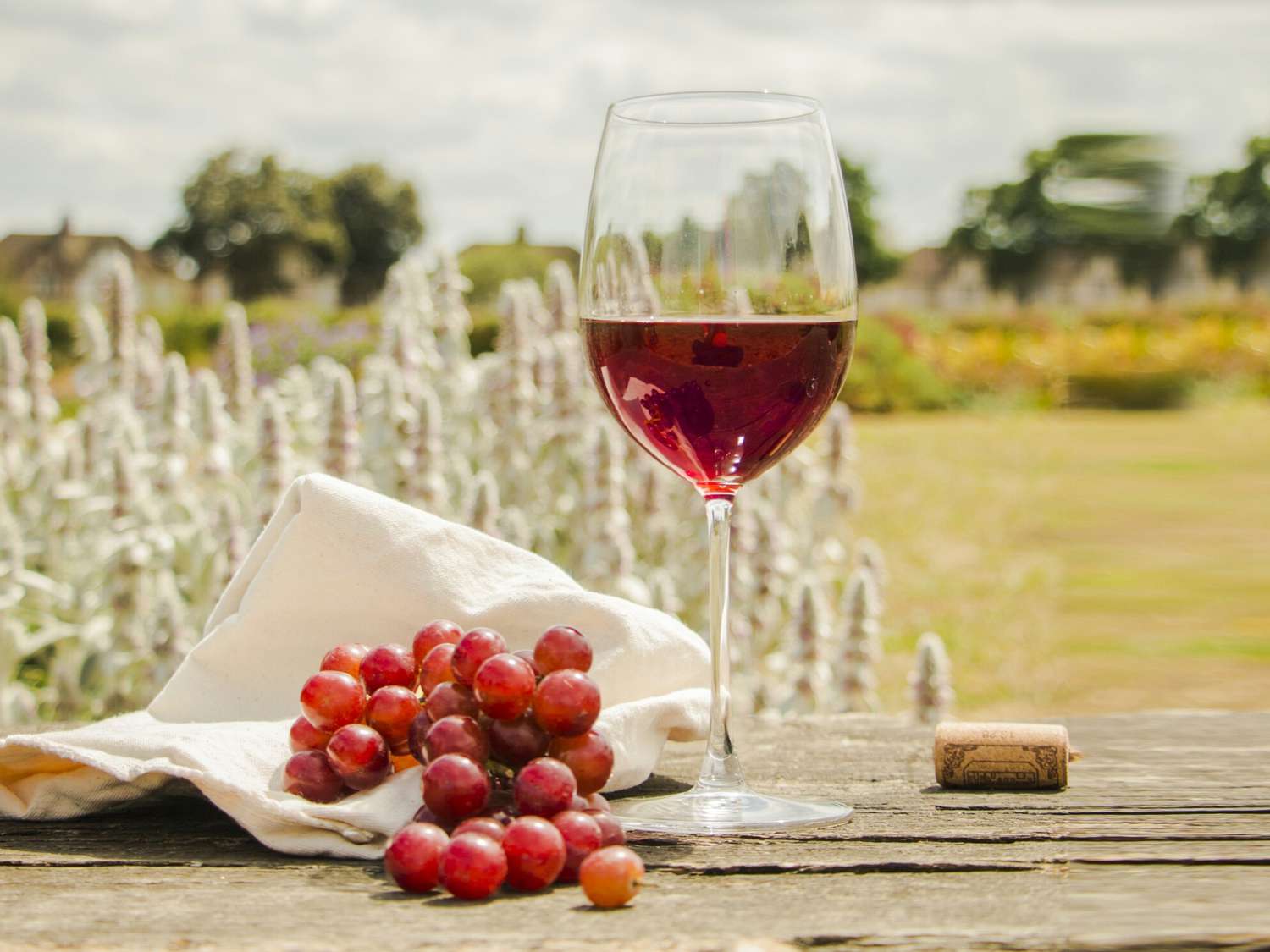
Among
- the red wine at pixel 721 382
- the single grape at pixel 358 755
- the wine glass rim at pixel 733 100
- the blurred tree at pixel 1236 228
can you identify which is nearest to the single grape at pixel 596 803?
the single grape at pixel 358 755

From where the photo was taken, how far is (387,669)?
1.49 m

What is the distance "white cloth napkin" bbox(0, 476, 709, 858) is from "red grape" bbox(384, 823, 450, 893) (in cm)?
34

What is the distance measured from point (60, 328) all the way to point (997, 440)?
19848 mm

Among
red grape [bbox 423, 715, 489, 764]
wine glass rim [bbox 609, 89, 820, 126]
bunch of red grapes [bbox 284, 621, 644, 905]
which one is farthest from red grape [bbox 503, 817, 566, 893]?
wine glass rim [bbox 609, 89, 820, 126]

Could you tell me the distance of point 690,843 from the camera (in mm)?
1369

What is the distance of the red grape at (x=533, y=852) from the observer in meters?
1.20

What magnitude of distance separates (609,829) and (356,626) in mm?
529

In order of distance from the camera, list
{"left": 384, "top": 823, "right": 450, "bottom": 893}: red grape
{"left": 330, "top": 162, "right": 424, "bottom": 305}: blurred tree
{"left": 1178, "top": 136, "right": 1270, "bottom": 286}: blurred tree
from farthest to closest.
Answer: {"left": 330, "top": 162, "right": 424, "bottom": 305}: blurred tree → {"left": 1178, "top": 136, "right": 1270, "bottom": 286}: blurred tree → {"left": 384, "top": 823, "right": 450, "bottom": 893}: red grape

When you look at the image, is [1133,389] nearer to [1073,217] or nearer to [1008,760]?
[1073,217]

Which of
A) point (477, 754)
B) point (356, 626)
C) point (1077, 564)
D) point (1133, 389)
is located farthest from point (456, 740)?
point (1133, 389)

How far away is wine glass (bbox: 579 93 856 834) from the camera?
1.51 m

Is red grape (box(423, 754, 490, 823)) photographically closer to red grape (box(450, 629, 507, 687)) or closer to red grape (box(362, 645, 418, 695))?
red grape (box(450, 629, 507, 687))

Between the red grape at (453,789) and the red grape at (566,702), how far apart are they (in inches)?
3.6

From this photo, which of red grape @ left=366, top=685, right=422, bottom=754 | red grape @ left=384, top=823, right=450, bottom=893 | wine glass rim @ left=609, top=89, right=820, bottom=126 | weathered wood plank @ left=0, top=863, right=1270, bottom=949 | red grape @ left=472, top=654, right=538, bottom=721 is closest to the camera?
weathered wood plank @ left=0, top=863, right=1270, bottom=949
